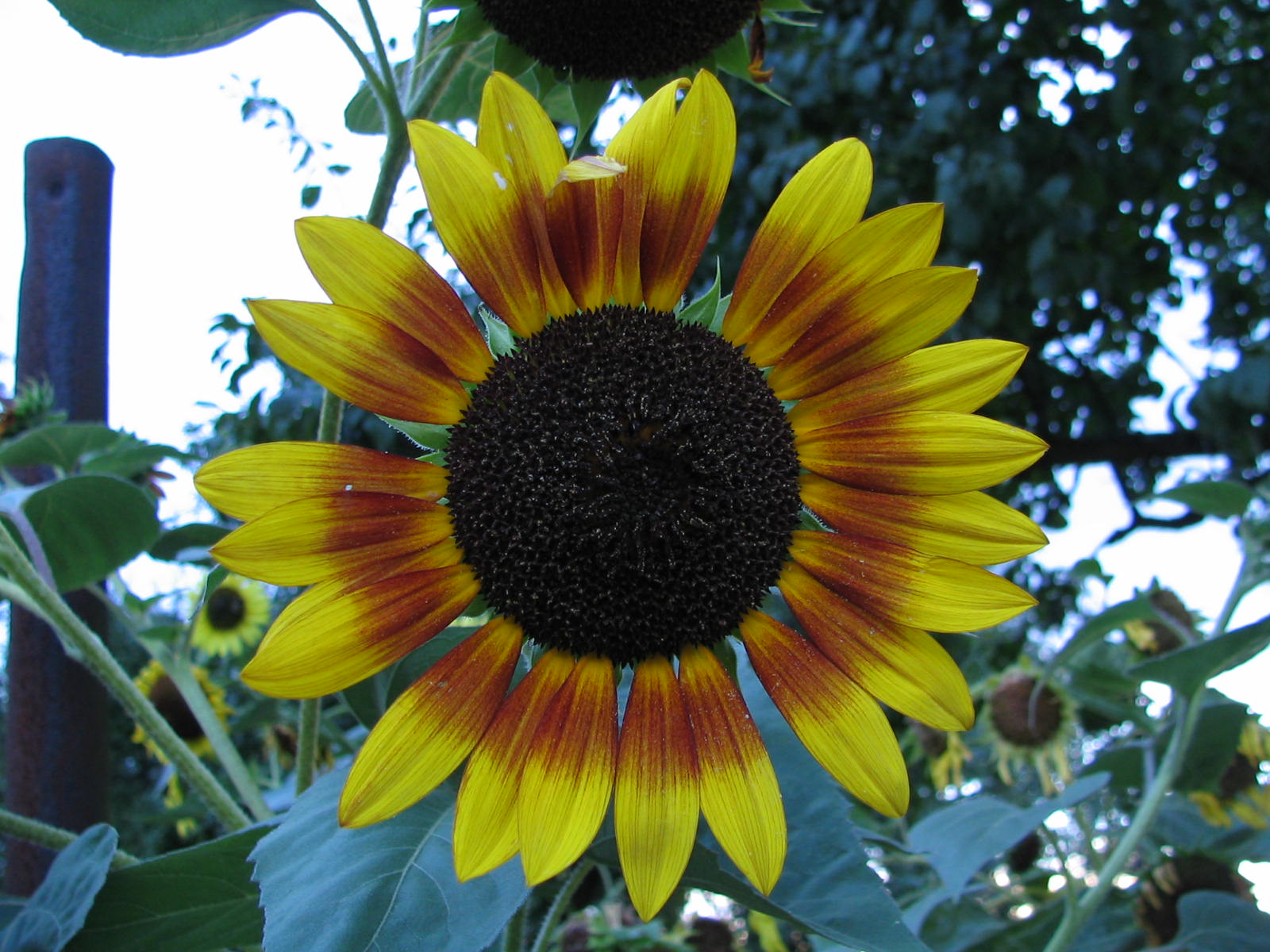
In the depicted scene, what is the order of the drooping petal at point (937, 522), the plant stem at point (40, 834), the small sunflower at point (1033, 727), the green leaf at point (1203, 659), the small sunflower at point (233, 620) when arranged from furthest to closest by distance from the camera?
1. the small sunflower at point (233, 620)
2. the small sunflower at point (1033, 727)
3. the green leaf at point (1203, 659)
4. the plant stem at point (40, 834)
5. the drooping petal at point (937, 522)

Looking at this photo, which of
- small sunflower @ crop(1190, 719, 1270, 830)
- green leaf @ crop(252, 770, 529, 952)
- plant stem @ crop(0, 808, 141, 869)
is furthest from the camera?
small sunflower @ crop(1190, 719, 1270, 830)

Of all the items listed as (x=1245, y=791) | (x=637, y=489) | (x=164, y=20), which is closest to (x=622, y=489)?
(x=637, y=489)

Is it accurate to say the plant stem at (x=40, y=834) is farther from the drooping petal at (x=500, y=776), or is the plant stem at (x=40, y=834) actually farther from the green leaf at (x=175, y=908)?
the drooping petal at (x=500, y=776)

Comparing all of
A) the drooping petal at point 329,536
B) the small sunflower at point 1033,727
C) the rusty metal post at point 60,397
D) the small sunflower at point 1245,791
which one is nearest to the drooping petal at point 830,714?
the drooping petal at point 329,536

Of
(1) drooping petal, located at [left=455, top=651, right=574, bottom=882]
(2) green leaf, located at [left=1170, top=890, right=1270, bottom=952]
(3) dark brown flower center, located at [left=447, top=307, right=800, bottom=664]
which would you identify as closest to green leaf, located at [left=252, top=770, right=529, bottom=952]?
(1) drooping petal, located at [left=455, top=651, right=574, bottom=882]

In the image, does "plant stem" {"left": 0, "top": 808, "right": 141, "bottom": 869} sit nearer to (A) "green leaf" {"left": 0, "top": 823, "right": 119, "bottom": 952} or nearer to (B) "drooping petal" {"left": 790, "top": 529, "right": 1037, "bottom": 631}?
(A) "green leaf" {"left": 0, "top": 823, "right": 119, "bottom": 952}

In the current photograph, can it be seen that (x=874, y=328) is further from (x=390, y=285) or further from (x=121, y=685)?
(x=121, y=685)
